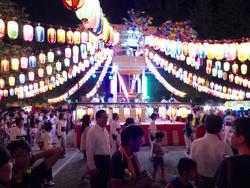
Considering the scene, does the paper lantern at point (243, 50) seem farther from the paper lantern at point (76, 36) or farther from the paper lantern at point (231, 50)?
the paper lantern at point (76, 36)

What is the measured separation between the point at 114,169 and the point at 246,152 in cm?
146

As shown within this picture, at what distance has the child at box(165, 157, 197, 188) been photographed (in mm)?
4297

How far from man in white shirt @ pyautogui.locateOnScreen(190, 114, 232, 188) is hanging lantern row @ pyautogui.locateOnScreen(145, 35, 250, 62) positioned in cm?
1276

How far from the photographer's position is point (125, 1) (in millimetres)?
45906

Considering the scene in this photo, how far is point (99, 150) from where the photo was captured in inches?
267

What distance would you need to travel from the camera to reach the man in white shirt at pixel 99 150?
6637 millimetres

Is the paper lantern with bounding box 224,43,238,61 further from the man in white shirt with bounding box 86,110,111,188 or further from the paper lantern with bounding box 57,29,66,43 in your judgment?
the man in white shirt with bounding box 86,110,111,188

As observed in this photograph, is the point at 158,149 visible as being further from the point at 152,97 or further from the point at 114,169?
the point at 152,97

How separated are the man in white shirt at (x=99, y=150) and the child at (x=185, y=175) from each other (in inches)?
89.4

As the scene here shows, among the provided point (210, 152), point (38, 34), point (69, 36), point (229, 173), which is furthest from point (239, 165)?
point (69, 36)

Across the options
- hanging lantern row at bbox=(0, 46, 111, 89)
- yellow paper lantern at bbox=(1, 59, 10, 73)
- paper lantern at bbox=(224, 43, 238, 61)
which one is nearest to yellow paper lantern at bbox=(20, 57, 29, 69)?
yellow paper lantern at bbox=(1, 59, 10, 73)

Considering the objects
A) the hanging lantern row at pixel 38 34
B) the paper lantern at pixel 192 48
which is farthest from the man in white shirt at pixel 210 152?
the paper lantern at pixel 192 48

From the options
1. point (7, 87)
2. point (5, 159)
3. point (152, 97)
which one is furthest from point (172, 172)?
point (152, 97)

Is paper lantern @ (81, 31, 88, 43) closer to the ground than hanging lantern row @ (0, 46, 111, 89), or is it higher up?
higher up
